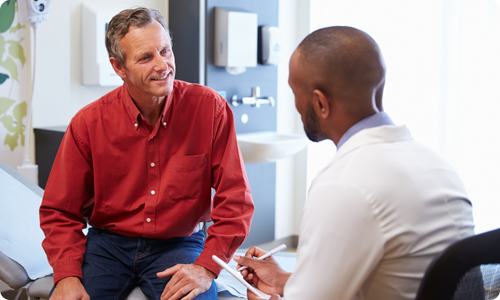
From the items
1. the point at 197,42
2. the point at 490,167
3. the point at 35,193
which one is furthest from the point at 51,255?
the point at 490,167

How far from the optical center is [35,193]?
A: 180 centimetres

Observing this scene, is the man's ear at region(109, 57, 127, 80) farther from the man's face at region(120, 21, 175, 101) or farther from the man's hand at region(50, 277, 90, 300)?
the man's hand at region(50, 277, 90, 300)

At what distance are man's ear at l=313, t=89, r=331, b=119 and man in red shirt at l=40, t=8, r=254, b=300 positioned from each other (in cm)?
56

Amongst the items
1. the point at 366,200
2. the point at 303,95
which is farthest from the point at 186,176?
the point at 366,200

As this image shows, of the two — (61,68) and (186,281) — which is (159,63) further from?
(61,68)

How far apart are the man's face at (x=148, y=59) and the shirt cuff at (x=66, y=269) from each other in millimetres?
548

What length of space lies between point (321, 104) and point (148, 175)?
2.35 ft

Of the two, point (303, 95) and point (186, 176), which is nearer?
point (303, 95)

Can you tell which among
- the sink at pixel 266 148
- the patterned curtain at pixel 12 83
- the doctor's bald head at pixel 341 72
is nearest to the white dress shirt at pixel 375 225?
the doctor's bald head at pixel 341 72

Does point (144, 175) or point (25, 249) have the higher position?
point (144, 175)

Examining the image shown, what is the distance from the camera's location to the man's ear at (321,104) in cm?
90

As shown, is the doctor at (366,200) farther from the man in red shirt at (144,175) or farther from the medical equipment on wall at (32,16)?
the medical equipment on wall at (32,16)

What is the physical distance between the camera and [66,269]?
1300 mm

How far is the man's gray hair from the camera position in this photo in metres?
1.40
